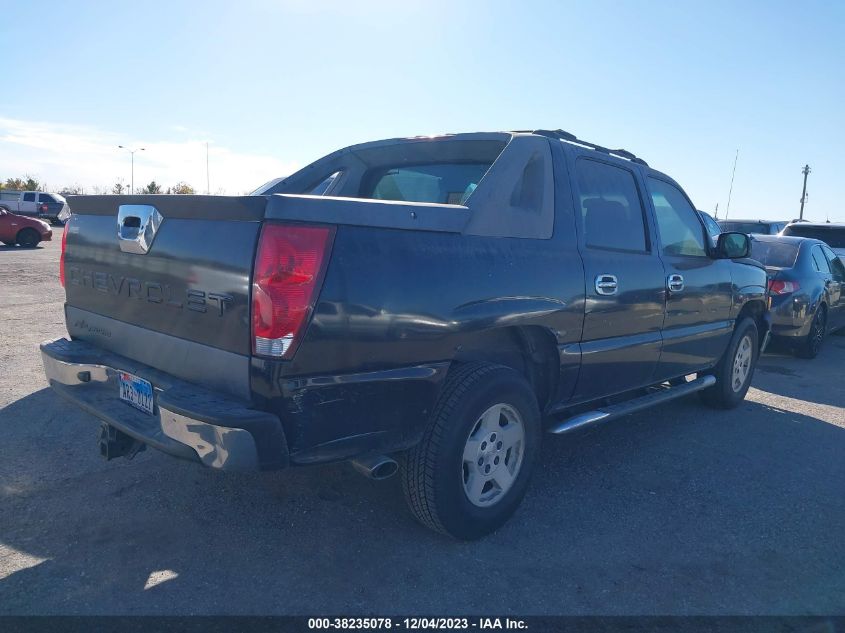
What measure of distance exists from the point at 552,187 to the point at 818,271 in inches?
274

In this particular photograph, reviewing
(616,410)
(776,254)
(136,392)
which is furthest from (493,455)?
(776,254)

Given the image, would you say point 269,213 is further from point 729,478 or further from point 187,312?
point 729,478

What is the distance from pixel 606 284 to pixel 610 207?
592 mm

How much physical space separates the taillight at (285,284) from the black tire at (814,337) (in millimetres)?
8164

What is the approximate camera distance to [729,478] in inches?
173

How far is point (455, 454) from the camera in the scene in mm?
3109

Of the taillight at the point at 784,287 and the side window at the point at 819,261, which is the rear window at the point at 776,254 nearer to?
the taillight at the point at 784,287

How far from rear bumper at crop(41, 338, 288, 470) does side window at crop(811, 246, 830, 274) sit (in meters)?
8.74

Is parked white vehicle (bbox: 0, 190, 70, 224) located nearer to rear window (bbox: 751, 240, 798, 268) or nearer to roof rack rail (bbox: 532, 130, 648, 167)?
rear window (bbox: 751, 240, 798, 268)

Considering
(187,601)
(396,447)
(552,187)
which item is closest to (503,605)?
(396,447)

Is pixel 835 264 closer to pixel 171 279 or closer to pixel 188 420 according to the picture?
pixel 171 279

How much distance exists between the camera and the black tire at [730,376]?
5891 mm

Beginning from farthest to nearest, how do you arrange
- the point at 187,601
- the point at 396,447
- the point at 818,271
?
the point at 818,271, the point at 396,447, the point at 187,601

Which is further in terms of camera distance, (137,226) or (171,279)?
(137,226)
